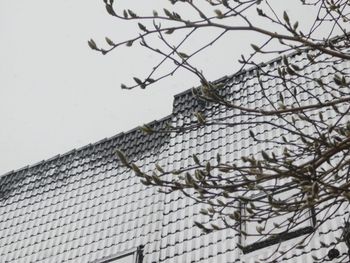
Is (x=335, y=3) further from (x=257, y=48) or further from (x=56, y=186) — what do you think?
(x=56, y=186)

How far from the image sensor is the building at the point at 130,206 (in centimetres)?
802

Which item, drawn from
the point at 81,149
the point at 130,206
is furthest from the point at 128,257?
the point at 81,149

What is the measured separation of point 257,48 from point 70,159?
890cm

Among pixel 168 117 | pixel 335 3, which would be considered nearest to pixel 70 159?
pixel 168 117

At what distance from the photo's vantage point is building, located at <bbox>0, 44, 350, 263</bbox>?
316 inches

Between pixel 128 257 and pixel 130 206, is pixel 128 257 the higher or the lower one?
the lower one

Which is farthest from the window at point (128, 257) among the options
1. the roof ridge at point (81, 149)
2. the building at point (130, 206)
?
the roof ridge at point (81, 149)

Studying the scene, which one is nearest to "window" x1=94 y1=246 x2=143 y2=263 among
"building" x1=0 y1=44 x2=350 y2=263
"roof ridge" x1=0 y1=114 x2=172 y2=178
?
"building" x1=0 y1=44 x2=350 y2=263

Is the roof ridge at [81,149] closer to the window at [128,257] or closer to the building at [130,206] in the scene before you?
the building at [130,206]

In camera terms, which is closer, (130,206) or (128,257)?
(128,257)

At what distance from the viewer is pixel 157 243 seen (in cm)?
863

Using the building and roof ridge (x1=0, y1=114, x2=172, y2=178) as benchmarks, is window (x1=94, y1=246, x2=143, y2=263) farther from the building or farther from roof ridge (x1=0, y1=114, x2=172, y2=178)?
roof ridge (x1=0, y1=114, x2=172, y2=178)

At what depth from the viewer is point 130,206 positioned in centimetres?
965

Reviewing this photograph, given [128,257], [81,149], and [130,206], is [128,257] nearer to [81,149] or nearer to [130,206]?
[130,206]
